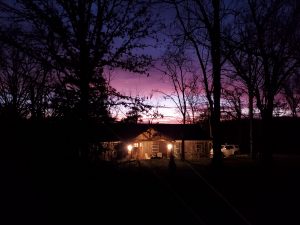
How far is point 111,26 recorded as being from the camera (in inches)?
659

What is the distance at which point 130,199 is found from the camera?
15.7 metres

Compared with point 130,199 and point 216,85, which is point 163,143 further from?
point 130,199

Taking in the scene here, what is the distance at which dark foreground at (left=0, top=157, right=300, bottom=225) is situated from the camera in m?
12.3

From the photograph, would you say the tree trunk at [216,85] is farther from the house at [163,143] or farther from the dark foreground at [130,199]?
the house at [163,143]

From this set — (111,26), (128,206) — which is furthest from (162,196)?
(111,26)

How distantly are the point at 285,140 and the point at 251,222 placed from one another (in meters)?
48.1

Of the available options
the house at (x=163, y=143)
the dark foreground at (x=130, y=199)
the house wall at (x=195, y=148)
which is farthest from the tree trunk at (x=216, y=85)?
the house wall at (x=195, y=148)

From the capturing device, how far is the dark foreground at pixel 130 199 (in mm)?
12312

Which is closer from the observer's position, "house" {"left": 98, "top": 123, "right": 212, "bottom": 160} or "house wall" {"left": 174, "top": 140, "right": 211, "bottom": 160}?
"house" {"left": 98, "top": 123, "right": 212, "bottom": 160}

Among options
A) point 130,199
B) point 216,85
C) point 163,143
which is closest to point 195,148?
point 163,143

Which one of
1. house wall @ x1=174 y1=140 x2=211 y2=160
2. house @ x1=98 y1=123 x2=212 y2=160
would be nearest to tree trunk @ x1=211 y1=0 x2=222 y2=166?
house @ x1=98 y1=123 x2=212 y2=160

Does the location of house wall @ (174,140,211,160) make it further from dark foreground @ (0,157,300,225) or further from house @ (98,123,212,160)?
dark foreground @ (0,157,300,225)

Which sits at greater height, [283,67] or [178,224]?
[283,67]

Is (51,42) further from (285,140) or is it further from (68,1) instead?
(285,140)
